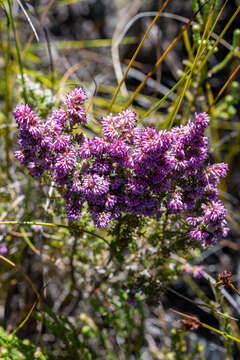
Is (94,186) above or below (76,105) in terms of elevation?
below

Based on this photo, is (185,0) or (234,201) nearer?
(234,201)

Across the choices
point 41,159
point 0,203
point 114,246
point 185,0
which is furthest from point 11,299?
point 185,0

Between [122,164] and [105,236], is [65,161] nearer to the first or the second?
[122,164]

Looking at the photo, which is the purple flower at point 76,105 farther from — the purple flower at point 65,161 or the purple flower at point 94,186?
the purple flower at point 94,186

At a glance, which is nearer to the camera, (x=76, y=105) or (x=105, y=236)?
(x=76, y=105)

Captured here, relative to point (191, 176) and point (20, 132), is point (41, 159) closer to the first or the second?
point (20, 132)

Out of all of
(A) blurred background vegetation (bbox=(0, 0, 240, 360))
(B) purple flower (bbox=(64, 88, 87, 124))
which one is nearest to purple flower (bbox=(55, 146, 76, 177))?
(B) purple flower (bbox=(64, 88, 87, 124))

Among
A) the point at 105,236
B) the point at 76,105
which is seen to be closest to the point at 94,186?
the point at 76,105

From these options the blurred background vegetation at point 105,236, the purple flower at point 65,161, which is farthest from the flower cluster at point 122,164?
the blurred background vegetation at point 105,236
